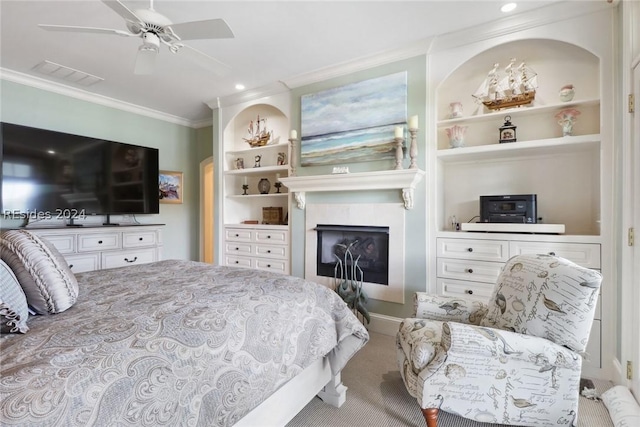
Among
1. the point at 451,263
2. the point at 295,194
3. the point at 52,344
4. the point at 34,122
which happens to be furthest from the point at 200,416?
the point at 34,122

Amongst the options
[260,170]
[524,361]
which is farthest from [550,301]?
[260,170]

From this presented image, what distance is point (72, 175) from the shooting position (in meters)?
3.55

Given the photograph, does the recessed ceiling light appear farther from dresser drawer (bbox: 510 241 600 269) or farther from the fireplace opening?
the fireplace opening

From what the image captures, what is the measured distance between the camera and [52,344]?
87 cm

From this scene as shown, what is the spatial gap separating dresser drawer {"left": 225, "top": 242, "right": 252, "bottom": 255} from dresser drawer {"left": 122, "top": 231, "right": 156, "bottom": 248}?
101 cm

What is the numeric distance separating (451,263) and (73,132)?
4775 mm

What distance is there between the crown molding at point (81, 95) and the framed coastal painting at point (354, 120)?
2.66 metres

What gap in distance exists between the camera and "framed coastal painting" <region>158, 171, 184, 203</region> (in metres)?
4.74

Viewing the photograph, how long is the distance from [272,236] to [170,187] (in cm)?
229

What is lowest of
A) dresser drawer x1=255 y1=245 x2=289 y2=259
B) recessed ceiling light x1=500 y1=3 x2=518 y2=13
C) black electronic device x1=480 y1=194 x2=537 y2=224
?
dresser drawer x1=255 y1=245 x2=289 y2=259

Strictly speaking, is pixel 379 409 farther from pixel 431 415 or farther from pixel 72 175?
pixel 72 175

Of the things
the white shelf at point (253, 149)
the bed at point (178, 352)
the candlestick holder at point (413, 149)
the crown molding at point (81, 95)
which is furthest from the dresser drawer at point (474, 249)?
the crown molding at point (81, 95)

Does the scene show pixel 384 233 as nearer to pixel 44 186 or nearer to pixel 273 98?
pixel 273 98

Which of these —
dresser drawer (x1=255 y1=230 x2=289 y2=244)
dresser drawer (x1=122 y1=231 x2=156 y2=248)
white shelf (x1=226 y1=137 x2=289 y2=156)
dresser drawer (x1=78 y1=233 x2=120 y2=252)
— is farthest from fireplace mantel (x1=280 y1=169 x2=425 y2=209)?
dresser drawer (x1=78 y1=233 x2=120 y2=252)
